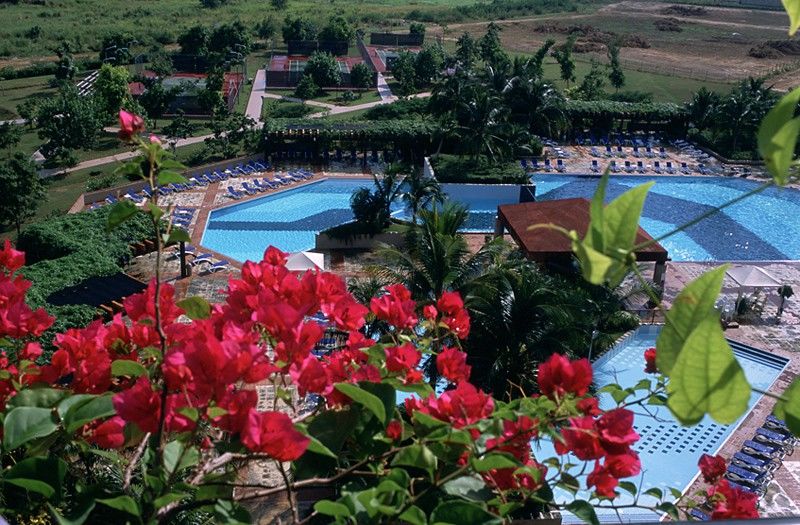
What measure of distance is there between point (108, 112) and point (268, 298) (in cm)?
2900

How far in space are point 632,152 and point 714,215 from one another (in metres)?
9.88

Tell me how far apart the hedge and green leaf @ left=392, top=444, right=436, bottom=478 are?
2218 centimetres

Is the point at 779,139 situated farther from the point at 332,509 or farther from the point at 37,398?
the point at 37,398

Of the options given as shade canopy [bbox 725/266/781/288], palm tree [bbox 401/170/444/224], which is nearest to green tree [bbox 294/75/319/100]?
palm tree [bbox 401/170/444/224]

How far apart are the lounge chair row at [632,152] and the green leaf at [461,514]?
26990 mm

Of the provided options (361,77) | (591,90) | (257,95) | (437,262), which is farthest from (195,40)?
(437,262)

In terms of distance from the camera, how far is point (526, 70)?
91.7 feet

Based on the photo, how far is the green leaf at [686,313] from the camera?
111 centimetres

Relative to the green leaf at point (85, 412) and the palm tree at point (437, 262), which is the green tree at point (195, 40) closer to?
the palm tree at point (437, 262)

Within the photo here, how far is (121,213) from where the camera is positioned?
203 centimetres

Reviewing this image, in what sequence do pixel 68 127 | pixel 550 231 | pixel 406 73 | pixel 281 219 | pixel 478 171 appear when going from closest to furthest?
pixel 550 231, pixel 281 219, pixel 478 171, pixel 68 127, pixel 406 73

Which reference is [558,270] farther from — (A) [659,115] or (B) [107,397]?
(A) [659,115]

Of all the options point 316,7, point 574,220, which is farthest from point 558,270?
point 316,7

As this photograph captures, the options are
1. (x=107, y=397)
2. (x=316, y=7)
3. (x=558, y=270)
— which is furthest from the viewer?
(x=316, y=7)
